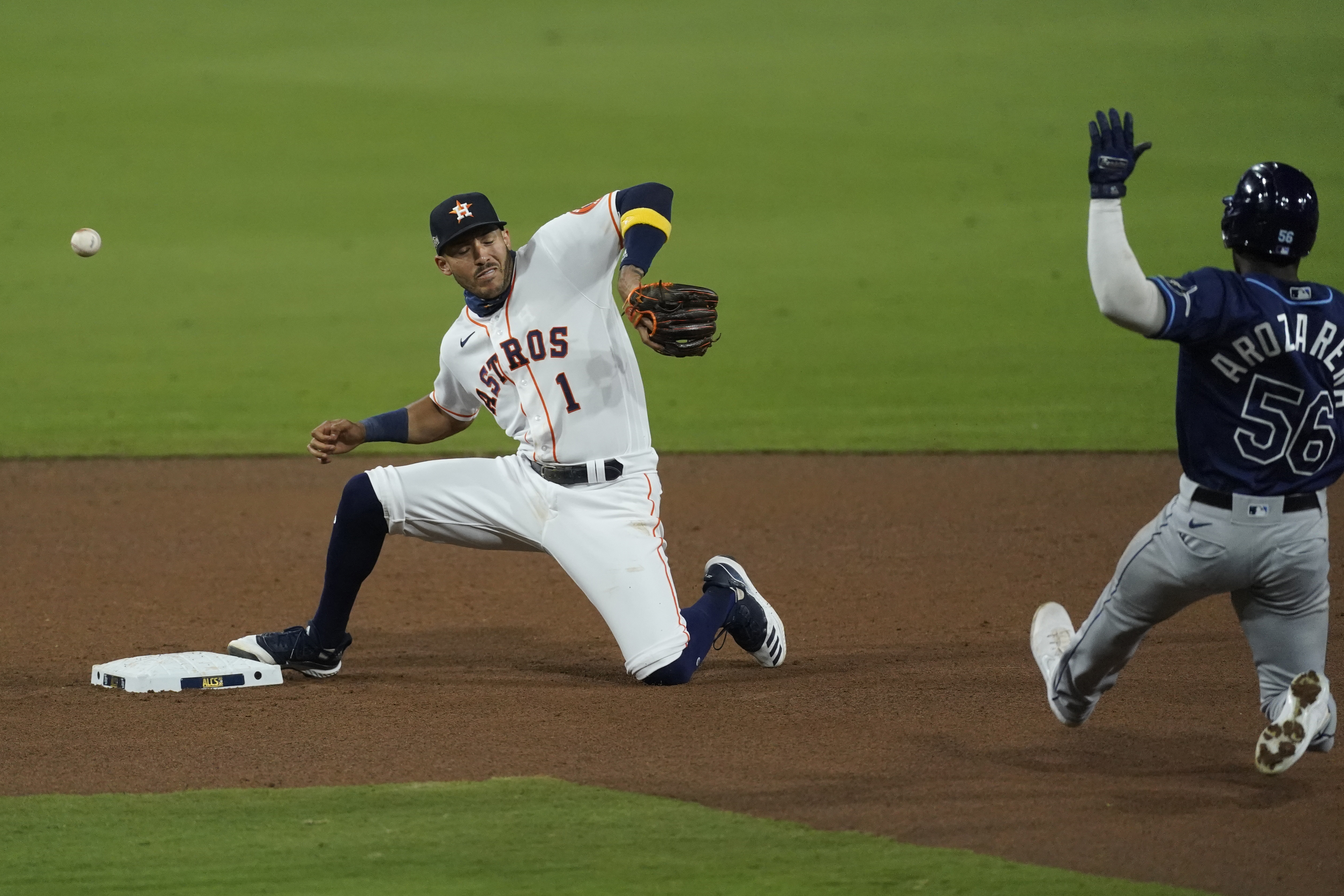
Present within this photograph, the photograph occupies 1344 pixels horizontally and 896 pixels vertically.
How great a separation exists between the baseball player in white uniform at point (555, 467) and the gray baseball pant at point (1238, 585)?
58.2 inches

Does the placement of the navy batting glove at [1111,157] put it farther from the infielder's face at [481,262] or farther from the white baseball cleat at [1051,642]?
the infielder's face at [481,262]

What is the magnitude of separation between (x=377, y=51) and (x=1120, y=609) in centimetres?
1966

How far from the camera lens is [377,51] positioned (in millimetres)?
22125

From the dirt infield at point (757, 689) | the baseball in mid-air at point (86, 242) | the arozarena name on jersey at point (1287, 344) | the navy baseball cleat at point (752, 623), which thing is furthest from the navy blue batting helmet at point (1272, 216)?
the baseball in mid-air at point (86, 242)

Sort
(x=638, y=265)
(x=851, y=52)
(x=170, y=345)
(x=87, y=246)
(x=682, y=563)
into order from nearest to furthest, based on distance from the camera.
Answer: (x=638, y=265) < (x=682, y=563) < (x=87, y=246) < (x=170, y=345) < (x=851, y=52)

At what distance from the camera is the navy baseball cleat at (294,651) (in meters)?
5.39

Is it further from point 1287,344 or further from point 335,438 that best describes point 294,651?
point 1287,344

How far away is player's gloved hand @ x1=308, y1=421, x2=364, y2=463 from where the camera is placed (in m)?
5.43

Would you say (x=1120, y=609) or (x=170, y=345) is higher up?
(x=170, y=345)

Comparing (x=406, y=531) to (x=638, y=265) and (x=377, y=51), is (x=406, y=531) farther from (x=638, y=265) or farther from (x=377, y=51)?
(x=377, y=51)

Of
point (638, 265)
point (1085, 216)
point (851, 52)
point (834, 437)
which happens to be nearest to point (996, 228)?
point (1085, 216)

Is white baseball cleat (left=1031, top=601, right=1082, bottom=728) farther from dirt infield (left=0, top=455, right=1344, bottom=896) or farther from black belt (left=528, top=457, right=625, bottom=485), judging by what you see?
black belt (left=528, top=457, right=625, bottom=485)

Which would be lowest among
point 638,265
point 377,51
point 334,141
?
point 638,265

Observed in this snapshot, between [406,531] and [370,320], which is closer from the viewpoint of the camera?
[406,531]
